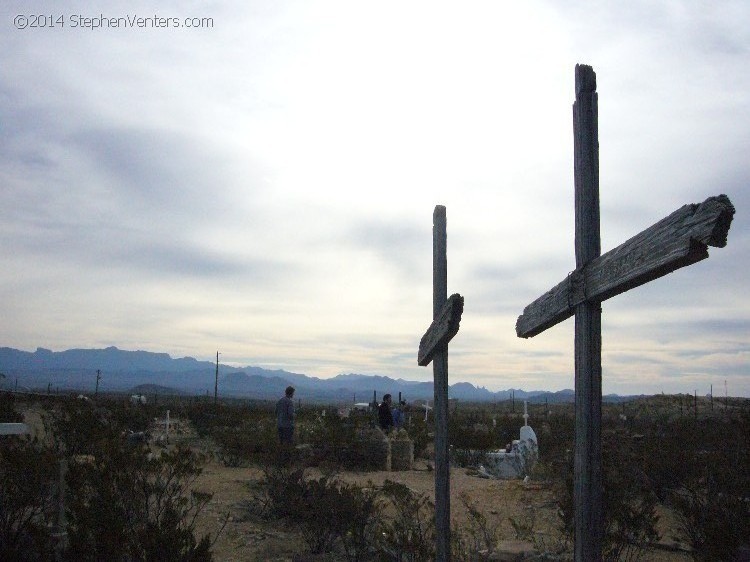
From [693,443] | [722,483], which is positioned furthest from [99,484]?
[693,443]

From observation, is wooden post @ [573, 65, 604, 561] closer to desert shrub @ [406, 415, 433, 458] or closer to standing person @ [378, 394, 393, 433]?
standing person @ [378, 394, 393, 433]

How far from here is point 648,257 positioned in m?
2.29

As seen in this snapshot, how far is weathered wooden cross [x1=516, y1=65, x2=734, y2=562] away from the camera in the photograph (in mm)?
2248

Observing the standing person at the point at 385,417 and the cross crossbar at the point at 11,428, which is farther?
the standing person at the point at 385,417

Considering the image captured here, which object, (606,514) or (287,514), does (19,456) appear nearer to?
(287,514)

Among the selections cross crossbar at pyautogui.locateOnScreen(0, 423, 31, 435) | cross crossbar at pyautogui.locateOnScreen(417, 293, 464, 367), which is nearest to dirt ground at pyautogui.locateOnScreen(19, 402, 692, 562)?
cross crossbar at pyautogui.locateOnScreen(0, 423, 31, 435)

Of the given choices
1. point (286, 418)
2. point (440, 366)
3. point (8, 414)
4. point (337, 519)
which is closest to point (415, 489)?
point (286, 418)

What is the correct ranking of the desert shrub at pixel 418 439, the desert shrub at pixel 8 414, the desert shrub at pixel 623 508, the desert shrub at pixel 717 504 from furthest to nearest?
the desert shrub at pixel 418 439 → the desert shrub at pixel 8 414 → the desert shrub at pixel 623 508 → the desert shrub at pixel 717 504

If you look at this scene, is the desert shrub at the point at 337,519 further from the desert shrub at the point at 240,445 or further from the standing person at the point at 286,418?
the desert shrub at the point at 240,445

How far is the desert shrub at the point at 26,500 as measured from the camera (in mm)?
5328

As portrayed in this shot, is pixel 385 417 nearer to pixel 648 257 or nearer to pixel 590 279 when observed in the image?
pixel 590 279

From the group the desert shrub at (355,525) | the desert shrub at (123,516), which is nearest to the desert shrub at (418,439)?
the desert shrub at (355,525)

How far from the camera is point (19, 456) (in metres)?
6.26

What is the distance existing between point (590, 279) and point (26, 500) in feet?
17.7
